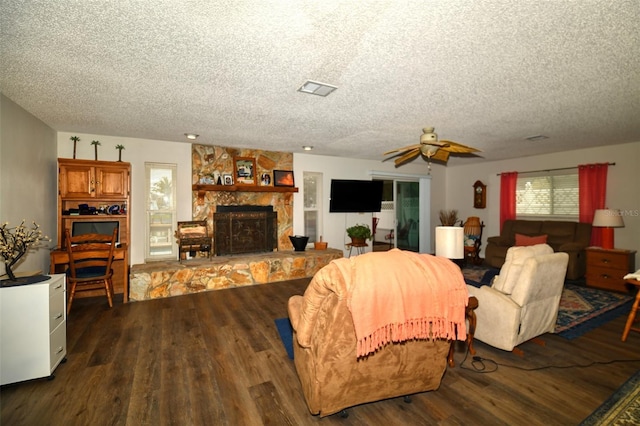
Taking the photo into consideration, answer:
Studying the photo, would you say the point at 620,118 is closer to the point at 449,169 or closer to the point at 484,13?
the point at 484,13

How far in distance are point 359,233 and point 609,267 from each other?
423 cm

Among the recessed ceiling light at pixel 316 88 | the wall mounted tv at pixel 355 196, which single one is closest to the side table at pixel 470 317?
the recessed ceiling light at pixel 316 88

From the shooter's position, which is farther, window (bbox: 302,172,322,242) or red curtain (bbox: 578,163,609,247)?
window (bbox: 302,172,322,242)

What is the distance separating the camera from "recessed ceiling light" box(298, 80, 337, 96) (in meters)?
2.62

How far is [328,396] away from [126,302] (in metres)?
3.62

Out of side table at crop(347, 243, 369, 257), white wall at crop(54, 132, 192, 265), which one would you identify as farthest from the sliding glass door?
white wall at crop(54, 132, 192, 265)

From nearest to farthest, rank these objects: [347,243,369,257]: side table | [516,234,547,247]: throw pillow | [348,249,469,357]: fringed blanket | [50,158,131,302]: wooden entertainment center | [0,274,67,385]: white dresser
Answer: [348,249,469,357]: fringed blanket → [0,274,67,385]: white dresser → [50,158,131,302]: wooden entertainment center → [516,234,547,247]: throw pillow → [347,243,369,257]: side table

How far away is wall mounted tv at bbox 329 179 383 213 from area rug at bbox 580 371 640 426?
197 inches

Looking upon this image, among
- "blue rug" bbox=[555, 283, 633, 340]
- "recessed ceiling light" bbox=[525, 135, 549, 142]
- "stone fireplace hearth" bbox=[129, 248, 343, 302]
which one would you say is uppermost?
"recessed ceiling light" bbox=[525, 135, 549, 142]

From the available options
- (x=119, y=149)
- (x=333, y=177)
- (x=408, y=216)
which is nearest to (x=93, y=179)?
(x=119, y=149)

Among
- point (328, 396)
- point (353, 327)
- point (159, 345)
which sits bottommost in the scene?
point (159, 345)

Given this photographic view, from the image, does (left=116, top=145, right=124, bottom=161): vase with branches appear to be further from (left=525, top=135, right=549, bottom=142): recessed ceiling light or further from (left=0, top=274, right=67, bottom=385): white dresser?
(left=525, top=135, right=549, bottom=142): recessed ceiling light

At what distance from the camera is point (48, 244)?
396 centimetres

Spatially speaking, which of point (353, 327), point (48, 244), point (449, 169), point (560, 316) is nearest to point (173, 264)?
point (48, 244)
